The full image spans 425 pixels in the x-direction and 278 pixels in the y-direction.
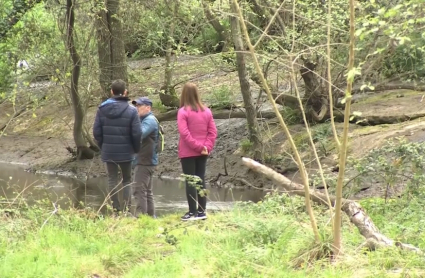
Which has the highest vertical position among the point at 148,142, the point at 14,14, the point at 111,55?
the point at 14,14

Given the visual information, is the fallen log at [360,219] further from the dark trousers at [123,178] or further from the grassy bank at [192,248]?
the dark trousers at [123,178]

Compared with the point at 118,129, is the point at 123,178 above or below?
below

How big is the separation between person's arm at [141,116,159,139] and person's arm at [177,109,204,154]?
0.42 meters

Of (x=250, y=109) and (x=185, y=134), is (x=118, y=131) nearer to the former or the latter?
(x=185, y=134)

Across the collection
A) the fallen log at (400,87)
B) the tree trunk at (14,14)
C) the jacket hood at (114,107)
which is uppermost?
the tree trunk at (14,14)

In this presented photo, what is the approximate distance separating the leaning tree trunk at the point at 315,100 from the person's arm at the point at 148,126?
348 inches

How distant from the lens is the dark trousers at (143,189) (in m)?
8.52

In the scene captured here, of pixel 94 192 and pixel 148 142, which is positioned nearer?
pixel 148 142

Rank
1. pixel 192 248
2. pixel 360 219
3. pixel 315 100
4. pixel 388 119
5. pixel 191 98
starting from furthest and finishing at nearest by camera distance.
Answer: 1. pixel 315 100
2. pixel 388 119
3. pixel 191 98
4. pixel 192 248
5. pixel 360 219

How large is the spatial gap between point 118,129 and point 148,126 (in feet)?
1.37

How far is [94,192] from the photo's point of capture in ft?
48.9

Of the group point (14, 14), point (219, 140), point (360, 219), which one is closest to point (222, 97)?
point (219, 140)

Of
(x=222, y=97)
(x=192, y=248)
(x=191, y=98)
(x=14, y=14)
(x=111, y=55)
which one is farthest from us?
(x=222, y=97)

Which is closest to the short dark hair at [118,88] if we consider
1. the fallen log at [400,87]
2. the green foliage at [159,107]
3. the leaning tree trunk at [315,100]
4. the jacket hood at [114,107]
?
the jacket hood at [114,107]
